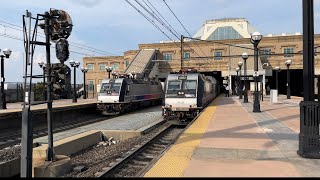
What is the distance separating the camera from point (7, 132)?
62.5 ft

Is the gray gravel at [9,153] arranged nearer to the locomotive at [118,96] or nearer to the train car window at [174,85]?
the train car window at [174,85]

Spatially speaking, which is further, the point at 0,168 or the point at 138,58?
the point at 138,58

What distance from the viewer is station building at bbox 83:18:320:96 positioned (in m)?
70.9

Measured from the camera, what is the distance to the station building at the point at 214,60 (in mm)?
70906

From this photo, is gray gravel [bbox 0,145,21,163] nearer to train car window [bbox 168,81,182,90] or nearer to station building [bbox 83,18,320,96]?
train car window [bbox 168,81,182,90]

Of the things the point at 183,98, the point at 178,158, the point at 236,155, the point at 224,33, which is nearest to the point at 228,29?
the point at 224,33

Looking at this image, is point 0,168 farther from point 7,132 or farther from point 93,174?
point 7,132

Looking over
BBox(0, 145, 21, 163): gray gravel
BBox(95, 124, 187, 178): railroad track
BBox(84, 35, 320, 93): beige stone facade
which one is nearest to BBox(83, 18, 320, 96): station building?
BBox(84, 35, 320, 93): beige stone facade

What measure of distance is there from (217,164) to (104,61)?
85.2 metres

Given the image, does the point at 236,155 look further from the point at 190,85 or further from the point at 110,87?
the point at 110,87

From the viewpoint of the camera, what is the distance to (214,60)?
250 ft

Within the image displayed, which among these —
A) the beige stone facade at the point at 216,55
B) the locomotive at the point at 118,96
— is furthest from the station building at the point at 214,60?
the locomotive at the point at 118,96

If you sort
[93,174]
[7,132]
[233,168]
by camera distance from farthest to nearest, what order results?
[7,132] → [93,174] → [233,168]

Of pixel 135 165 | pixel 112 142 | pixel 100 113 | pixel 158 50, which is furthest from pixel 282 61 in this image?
pixel 135 165
